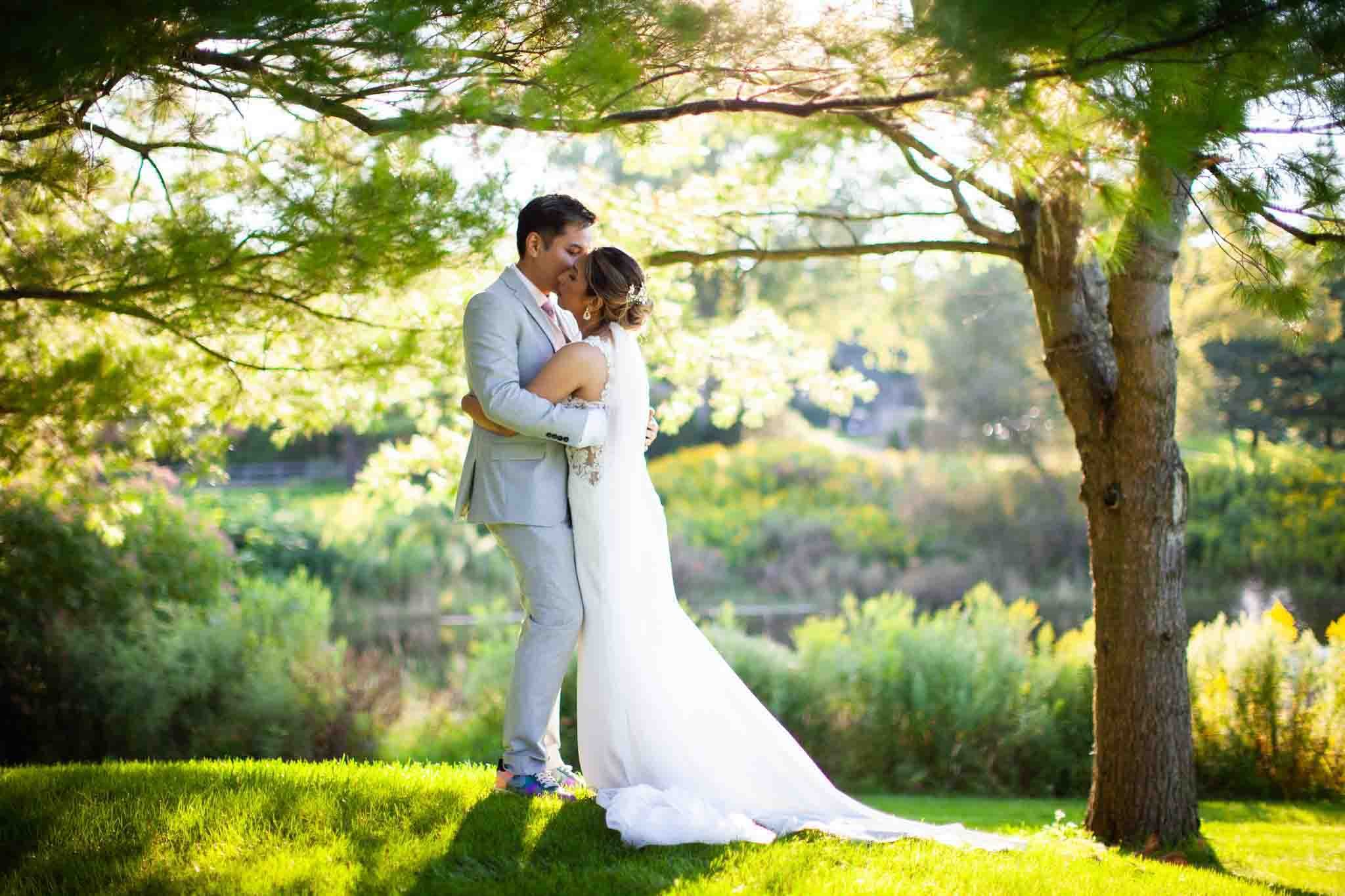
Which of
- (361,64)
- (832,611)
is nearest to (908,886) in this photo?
(361,64)

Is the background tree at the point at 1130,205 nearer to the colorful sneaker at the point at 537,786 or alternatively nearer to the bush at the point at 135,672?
the colorful sneaker at the point at 537,786

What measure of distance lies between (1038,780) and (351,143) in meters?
6.57

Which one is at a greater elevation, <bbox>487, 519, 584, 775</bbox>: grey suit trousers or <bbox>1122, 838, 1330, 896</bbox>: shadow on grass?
<bbox>487, 519, 584, 775</bbox>: grey suit trousers

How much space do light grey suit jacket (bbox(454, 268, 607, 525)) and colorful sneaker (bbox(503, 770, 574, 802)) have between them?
0.89 m

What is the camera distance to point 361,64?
3.68 m

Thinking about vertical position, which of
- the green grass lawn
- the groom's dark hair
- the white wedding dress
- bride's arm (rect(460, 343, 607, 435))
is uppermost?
the groom's dark hair

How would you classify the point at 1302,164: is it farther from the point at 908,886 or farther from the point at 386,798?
the point at 386,798

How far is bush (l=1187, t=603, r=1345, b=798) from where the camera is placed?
7625mm

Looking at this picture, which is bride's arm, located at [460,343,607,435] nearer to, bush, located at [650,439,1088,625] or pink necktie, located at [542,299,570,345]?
pink necktie, located at [542,299,570,345]

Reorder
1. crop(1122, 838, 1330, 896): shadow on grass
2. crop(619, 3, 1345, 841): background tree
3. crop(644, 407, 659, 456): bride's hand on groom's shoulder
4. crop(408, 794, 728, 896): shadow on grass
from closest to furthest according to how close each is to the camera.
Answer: crop(619, 3, 1345, 841): background tree → crop(408, 794, 728, 896): shadow on grass → crop(644, 407, 659, 456): bride's hand on groom's shoulder → crop(1122, 838, 1330, 896): shadow on grass

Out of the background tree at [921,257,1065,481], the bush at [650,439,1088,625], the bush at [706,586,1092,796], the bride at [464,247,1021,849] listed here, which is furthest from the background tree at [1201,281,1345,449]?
the bride at [464,247,1021,849]

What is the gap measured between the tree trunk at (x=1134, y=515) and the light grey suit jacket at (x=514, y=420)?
8.57ft

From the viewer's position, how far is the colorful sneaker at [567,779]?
4.10 m

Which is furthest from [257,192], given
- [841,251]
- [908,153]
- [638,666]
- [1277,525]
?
[1277,525]
